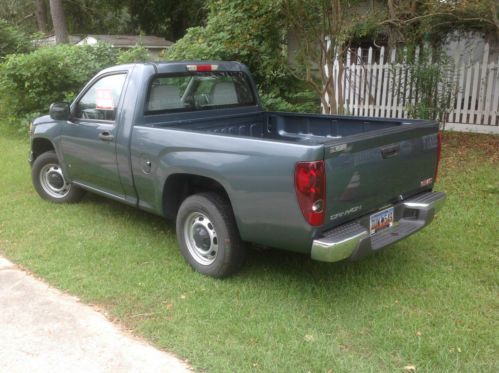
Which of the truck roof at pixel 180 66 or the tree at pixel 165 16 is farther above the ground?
the tree at pixel 165 16

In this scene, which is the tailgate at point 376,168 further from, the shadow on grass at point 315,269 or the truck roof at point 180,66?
the truck roof at point 180,66

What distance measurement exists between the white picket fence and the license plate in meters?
5.78

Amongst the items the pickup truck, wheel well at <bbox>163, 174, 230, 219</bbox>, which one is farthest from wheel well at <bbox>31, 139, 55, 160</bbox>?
wheel well at <bbox>163, 174, 230, 219</bbox>

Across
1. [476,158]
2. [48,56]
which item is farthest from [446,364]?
[48,56]

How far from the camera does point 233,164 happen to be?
13.1 ft

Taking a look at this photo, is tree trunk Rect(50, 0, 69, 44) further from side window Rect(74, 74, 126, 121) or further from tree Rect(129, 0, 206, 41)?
side window Rect(74, 74, 126, 121)

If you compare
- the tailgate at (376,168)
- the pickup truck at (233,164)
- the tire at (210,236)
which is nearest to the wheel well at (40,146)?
the pickup truck at (233,164)

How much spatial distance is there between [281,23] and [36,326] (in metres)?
9.26

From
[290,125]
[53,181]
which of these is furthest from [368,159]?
[53,181]

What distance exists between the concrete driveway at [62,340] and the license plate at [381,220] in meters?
1.78

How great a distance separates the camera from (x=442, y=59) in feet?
34.0

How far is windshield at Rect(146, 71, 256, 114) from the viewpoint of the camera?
5.15 m

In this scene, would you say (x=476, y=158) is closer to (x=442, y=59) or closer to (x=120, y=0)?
(x=442, y=59)

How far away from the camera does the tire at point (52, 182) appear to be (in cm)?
659
